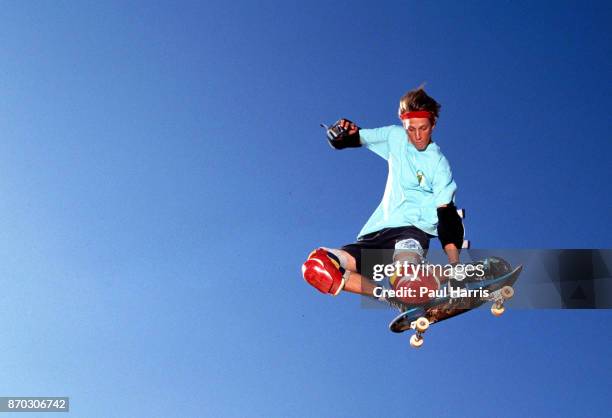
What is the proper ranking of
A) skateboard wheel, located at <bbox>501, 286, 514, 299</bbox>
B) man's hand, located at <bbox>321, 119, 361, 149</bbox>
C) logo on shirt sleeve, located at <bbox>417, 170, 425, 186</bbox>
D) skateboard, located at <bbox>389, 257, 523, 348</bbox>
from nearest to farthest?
skateboard, located at <bbox>389, 257, 523, 348</bbox> < skateboard wheel, located at <bbox>501, 286, 514, 299</bbox> < logo on shirt sleeve, located at <bbox>417, 170, 425, 186</bbox> < man's hand, located at <bbox>321, 119, 361, 149</bbox>

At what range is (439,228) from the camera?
604 cm

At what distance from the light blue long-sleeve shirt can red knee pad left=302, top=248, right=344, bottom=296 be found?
0.48 m

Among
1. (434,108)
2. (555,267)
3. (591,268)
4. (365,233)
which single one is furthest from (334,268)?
(591,268)

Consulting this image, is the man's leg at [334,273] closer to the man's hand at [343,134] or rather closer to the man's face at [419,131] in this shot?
the man's hand at [343,134]

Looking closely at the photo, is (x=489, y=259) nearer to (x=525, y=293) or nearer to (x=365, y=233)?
(x=525, y=293)

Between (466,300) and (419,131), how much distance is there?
1.55 m

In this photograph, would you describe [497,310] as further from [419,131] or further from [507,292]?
[419,131]

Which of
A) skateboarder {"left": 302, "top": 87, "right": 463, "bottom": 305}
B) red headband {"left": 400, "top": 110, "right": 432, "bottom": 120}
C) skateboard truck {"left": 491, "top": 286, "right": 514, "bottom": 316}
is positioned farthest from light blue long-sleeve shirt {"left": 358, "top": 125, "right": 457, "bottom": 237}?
skateboard truck {"left": 491, "top": 286, "right": 514, "bottom": 316}

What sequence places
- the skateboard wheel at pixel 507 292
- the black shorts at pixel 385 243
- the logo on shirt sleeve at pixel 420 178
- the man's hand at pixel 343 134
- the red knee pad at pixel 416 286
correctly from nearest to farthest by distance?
the red knee pad at pixel 416 286 < the skateboard wheel at pixel 507 292 < the black shorts at pixel 385 243 < the logo on shirt sleeve at pixel 420 178 < the man's hand at pixel 343 134

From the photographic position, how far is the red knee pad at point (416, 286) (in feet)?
18.8

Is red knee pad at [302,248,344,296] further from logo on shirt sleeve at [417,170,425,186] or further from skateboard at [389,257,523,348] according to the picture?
logo on shirt sleeve at [417,170,425,186]

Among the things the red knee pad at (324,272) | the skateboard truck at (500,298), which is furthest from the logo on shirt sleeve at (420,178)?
the skateboard truck at (500,298)

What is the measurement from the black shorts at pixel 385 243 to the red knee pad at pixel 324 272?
218mm

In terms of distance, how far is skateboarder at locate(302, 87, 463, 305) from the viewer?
6.04 meters
